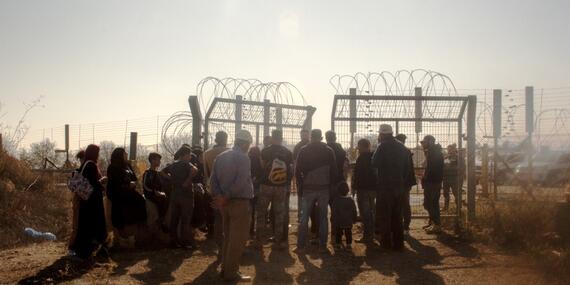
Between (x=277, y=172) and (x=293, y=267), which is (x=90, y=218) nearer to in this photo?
(x=277, y=172)

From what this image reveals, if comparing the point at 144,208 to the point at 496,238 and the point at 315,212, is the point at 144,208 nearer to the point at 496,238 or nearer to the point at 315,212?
the point at 315,212

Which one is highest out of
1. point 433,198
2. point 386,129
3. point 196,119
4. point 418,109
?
point 418,109

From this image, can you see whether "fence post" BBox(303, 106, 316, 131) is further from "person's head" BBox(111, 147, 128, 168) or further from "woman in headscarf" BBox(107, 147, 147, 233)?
"person's head" BBox(111, 147, 128, 168)

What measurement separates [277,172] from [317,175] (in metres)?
0.66

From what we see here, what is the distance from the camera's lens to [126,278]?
6848mm

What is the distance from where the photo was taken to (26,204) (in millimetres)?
11016

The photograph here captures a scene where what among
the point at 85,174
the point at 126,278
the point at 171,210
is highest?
the point at 85,174

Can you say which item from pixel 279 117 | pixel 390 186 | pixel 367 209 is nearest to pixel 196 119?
pixel 279 117

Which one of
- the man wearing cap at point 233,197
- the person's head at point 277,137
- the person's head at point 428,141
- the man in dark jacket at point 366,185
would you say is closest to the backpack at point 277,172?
the person's head at point 277,137

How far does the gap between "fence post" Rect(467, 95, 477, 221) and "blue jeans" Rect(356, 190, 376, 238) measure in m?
2.37

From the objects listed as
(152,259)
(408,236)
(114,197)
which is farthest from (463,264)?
(114,197)

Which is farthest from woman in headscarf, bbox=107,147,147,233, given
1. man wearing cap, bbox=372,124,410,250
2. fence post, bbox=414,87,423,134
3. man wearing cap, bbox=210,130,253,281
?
fence post, bbox=414,87,423,134

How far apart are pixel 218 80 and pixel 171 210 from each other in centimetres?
390

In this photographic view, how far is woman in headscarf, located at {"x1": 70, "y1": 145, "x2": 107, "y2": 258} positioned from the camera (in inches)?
301
